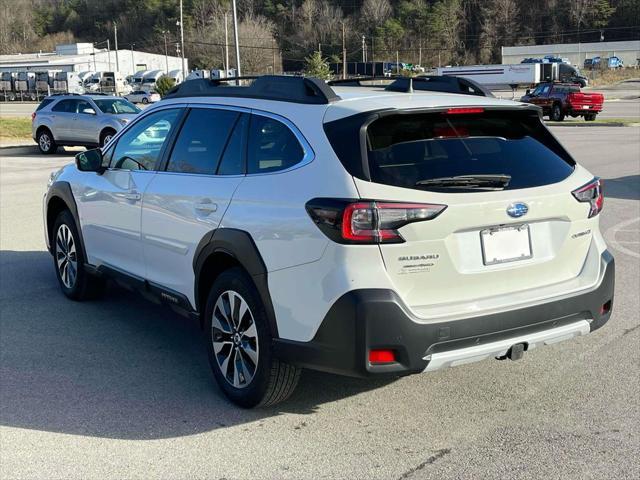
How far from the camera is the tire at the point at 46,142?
75.3ft

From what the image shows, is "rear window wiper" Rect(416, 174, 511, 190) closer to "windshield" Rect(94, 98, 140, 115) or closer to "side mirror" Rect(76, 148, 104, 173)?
"side mirror" Rect(76, 148, 104, 173)

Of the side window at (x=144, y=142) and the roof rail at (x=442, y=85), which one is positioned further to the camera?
the side window at (x=144, y=142)

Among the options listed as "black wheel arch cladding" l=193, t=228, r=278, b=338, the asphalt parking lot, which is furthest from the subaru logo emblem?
"black wheel arch cladding" l=193, t=228, r=278, b=338

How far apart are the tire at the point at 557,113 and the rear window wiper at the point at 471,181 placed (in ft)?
107

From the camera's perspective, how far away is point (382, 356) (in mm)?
3637

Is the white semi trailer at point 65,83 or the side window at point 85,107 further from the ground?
the white semi trailer at point 65,83

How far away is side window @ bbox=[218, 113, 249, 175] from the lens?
4402mm

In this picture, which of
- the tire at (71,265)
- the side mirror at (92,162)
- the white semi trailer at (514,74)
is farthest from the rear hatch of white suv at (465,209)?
the white semi trailer at (514,74)

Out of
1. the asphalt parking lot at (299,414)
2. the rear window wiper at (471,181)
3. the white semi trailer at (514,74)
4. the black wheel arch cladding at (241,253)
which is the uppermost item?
the white semi trailer at (514,74)

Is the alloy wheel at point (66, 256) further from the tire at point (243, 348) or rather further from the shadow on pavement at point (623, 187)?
the shadow on pavement at point (623, 187)

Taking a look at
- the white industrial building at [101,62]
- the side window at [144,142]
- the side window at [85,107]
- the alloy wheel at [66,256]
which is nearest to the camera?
the side window at [144,142]

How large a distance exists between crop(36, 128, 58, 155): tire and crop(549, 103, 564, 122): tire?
2256 cm

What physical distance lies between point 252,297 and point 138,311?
8.44ft

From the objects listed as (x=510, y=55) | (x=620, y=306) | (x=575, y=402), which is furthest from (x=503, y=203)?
(x=510, y=55)
